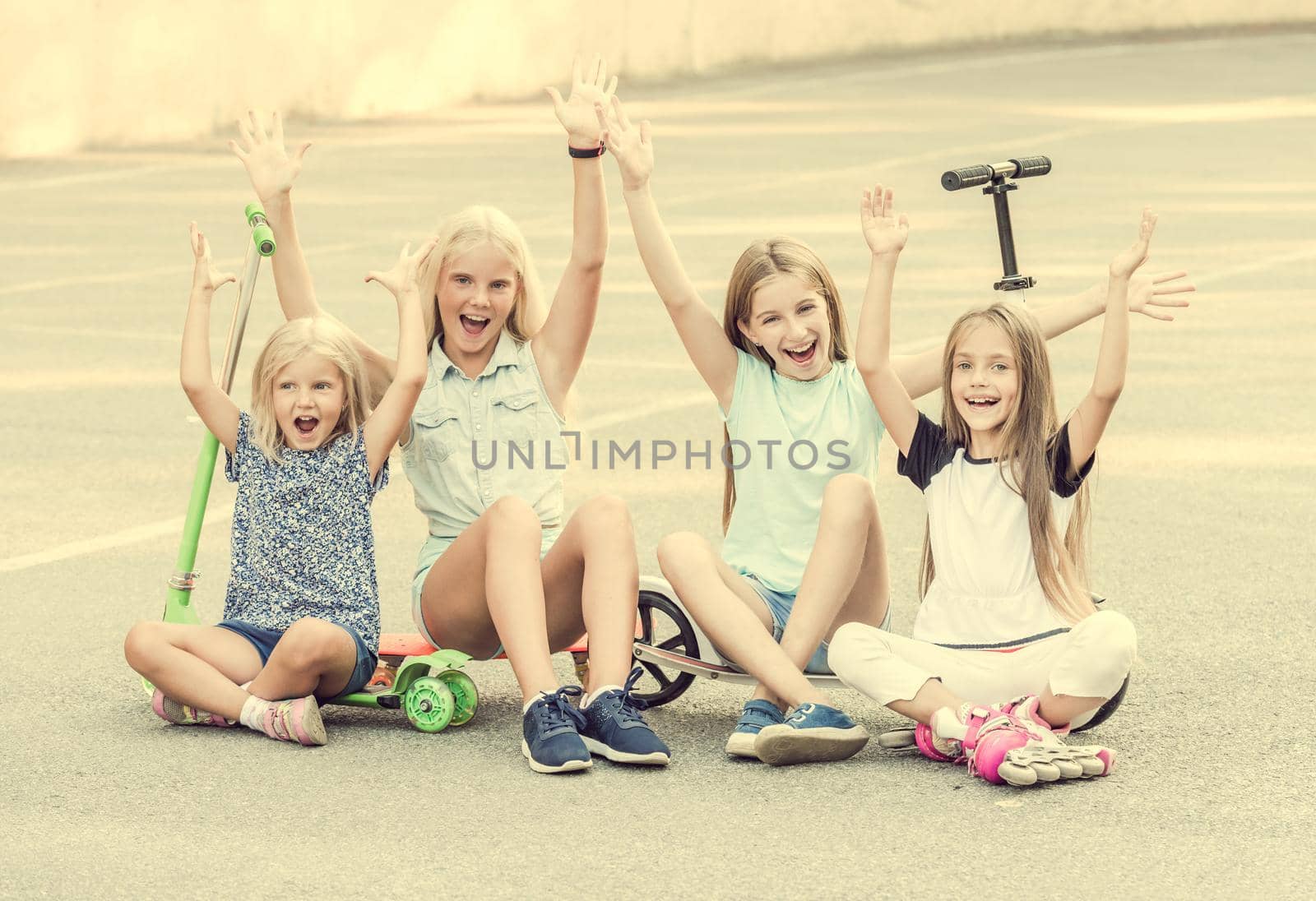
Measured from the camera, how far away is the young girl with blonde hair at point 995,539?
4449 mm

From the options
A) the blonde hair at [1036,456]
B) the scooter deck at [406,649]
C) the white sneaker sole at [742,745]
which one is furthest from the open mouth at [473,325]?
the white sneaker sole at [742,745]

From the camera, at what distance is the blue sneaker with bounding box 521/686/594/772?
4.39m

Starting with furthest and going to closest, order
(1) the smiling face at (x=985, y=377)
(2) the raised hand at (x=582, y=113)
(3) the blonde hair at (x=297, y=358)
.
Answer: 1. (2) the raised hand at (x=582, y=113)
2. (3) the blonde hair at (x=297, y=358)
3. (1) the smiling face at (x=985, y=377)

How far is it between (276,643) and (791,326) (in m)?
1.33

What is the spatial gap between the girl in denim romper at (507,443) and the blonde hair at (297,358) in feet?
0.49

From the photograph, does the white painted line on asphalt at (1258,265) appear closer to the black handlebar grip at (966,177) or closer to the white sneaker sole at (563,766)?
the black handlebar grip at (966,177)

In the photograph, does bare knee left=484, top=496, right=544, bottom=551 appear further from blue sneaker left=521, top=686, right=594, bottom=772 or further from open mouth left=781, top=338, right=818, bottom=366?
open mouth left=781, top=338, right=818, bottom=366

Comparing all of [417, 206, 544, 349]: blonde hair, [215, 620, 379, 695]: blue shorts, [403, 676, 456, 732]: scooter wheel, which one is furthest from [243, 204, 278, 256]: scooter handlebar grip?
[403, 676, 456, 732]: scooter wheel

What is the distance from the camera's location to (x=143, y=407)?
870 cm

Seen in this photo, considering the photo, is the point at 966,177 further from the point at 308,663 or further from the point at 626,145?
the point at 308,663

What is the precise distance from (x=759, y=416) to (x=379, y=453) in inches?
33.7

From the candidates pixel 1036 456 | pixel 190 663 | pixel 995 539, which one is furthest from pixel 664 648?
pixel 190 663

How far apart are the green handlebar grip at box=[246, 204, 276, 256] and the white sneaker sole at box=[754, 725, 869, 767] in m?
1.52

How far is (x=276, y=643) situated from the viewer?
4.72 m
